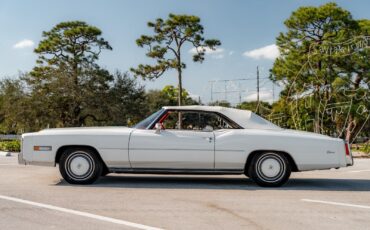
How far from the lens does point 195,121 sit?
8.13 m

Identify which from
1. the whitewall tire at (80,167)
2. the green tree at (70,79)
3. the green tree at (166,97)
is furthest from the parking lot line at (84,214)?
the green tree at (166,97)

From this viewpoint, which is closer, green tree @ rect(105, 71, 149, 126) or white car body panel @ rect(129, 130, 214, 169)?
white car body panel @ rect(129, 130, 214, 169)

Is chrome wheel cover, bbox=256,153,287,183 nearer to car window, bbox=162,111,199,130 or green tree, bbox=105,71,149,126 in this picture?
car window, bbox=162,111,199,130

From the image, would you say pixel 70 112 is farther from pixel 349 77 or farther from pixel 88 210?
pixel 88 210

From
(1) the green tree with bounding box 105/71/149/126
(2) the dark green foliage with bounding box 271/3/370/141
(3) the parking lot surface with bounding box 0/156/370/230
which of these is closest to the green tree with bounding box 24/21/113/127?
(1) the green tree with bounding box 105/71/149/126

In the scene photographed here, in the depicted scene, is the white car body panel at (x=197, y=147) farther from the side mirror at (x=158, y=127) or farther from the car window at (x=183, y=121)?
the car window at (x=183, y=121)

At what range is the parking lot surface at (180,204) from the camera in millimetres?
4934

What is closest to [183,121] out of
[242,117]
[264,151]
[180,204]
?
[242,117]

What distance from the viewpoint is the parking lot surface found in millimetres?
4934

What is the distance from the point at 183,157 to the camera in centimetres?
774

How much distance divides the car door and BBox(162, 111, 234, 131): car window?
0.22m

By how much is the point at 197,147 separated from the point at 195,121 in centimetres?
57

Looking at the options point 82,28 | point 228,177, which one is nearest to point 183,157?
point 228,177

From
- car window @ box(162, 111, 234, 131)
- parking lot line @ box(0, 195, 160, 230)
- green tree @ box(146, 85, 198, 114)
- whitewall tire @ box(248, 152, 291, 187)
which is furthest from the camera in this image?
green tree @ box(146, 85, 198, 114)
